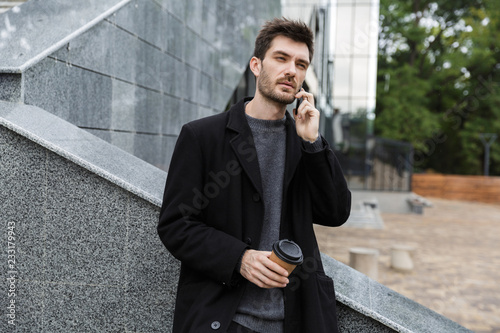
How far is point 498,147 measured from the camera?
33.0 meters

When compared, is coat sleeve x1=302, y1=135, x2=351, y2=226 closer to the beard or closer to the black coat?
the black coat

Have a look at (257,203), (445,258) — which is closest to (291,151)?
(257,203)

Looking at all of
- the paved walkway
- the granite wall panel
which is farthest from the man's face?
the paved walkway

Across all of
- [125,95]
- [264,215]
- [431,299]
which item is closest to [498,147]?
[431,299]

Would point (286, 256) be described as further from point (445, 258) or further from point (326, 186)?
point (445, 258)

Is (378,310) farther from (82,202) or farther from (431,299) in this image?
(431,299)

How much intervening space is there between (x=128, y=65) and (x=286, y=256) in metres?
4.00

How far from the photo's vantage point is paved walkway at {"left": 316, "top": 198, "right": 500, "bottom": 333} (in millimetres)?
7418

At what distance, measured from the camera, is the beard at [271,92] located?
86.7 inches

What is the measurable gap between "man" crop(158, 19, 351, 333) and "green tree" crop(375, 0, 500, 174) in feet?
90.0

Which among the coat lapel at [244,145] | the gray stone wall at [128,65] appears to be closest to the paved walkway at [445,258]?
the gray stone wall at [128,65]

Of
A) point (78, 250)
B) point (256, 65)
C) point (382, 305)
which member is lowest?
point (382, 305)

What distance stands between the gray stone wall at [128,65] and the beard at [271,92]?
1829mm

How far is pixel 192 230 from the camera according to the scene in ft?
6.59
